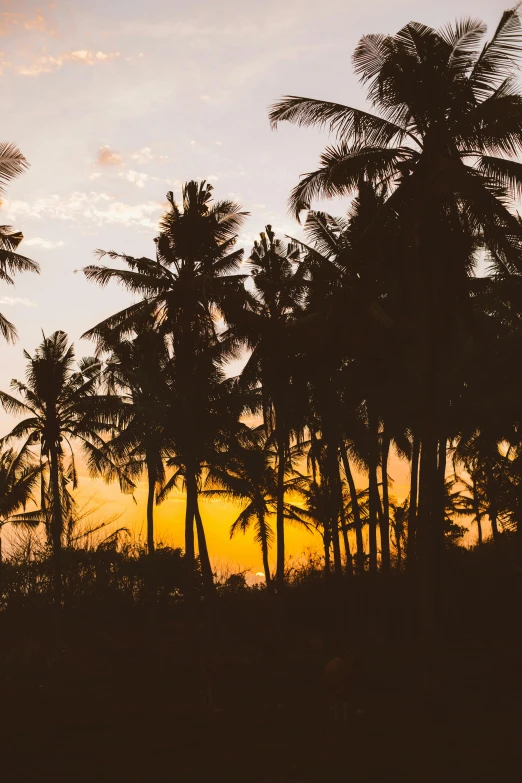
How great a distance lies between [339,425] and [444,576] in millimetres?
8057

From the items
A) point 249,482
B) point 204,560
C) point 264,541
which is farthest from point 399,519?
point 204,560

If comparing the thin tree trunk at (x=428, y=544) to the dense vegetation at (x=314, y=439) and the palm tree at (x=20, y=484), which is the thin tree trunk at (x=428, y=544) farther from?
the palm tree at (x=20, y=484)

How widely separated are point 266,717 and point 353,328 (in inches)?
434

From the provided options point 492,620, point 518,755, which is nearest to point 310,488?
point 492,620

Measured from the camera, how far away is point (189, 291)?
22703 mm

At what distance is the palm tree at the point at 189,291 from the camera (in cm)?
2242

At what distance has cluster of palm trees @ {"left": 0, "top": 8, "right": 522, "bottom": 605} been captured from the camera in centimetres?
1419

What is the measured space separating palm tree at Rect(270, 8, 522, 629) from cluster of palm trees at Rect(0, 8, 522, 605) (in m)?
0.04

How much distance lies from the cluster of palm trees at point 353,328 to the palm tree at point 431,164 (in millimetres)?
38

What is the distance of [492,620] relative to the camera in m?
25.4

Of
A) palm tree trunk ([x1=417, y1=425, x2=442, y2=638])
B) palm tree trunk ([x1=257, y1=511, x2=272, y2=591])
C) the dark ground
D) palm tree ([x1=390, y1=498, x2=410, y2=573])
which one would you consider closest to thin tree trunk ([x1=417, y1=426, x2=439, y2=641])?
palm tree trunk ([x1=417, y1=425, x2=442, y2=638])

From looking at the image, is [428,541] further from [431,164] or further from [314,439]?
[314,439]

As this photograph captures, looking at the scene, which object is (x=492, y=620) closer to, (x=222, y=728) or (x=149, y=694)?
(x=149, y=694)

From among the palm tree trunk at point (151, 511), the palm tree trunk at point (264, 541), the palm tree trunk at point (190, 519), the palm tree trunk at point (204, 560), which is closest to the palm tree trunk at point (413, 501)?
the palm tree trunk at point (204, 560)
